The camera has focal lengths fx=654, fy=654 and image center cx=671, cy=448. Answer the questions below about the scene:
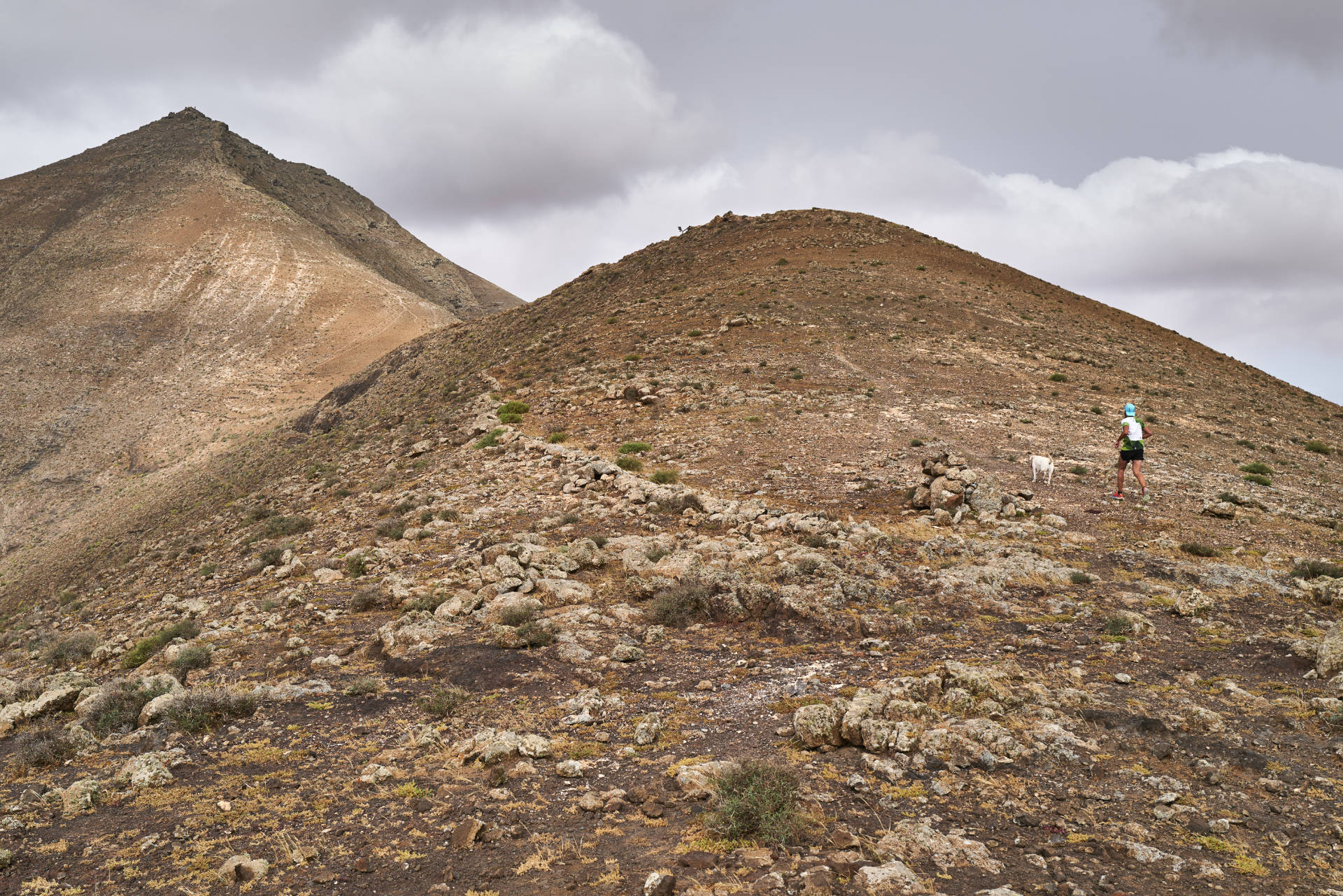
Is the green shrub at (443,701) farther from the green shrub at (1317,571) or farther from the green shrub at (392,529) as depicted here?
the green shrub at (1317,571)

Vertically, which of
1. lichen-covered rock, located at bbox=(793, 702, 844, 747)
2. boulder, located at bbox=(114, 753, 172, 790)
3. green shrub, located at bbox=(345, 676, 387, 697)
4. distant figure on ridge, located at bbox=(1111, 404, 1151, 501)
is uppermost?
distant figure on ridge, located at bbox=(1111, 404, 1151, 501)

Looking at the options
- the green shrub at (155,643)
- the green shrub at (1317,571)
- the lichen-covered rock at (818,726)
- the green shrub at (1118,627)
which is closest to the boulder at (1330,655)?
A: the green shrub at (1118,627)

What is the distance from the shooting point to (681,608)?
1027cm

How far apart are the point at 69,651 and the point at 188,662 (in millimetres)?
4795

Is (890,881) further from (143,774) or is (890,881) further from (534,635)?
(143,774)

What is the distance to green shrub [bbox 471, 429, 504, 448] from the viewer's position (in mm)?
19578

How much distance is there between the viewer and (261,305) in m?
59.1

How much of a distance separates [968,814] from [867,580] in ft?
17.0

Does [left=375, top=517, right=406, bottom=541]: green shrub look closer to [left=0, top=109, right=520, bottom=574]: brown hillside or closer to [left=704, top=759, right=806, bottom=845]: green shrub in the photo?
[left=704, top=759, right=806, bottom=845]: green shrub

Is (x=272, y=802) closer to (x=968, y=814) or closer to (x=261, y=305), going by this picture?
(x=968, y=814)

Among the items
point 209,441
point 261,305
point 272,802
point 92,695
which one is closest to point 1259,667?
point 272,802

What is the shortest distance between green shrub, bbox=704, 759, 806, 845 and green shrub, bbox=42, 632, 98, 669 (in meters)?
13.0

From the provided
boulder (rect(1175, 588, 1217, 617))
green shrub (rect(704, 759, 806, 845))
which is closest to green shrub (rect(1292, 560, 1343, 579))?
boulder (rect(1175, 588, 1217, 617))

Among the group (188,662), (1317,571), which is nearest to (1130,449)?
(1317,571)
